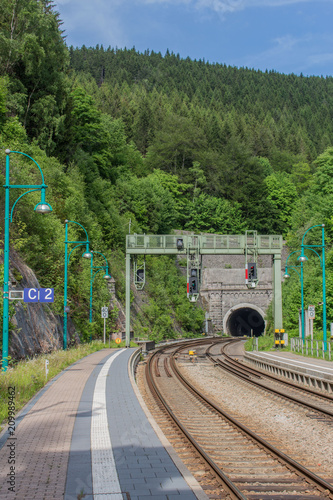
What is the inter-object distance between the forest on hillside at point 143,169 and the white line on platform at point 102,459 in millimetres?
17703

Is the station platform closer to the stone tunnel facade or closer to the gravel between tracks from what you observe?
the gravel between tracks

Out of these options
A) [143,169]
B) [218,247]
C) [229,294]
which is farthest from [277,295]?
[143,169]

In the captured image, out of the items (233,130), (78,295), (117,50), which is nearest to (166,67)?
(117,50)

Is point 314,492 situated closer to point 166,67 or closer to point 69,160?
point 69,160

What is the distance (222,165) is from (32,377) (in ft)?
264

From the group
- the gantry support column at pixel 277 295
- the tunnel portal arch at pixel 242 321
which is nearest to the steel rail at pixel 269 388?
the gantry support column at pixel 277 295

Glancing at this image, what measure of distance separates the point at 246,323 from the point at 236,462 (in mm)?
68370

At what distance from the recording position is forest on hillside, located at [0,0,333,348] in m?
39.8

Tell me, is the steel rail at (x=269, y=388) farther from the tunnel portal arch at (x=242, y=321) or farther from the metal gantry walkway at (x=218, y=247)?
the tunnel portal arch at (x=242, y=321)

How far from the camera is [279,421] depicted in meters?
13.3

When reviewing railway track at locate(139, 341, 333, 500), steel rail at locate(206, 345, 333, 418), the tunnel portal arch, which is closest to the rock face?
railway track at locate(139, 341, 333, 500)

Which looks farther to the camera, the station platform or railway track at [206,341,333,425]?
railway track at [206,341,333,425]

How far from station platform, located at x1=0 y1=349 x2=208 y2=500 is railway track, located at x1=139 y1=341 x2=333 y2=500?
663 millimetres

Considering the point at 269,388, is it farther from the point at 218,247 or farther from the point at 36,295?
the point at 218,247
